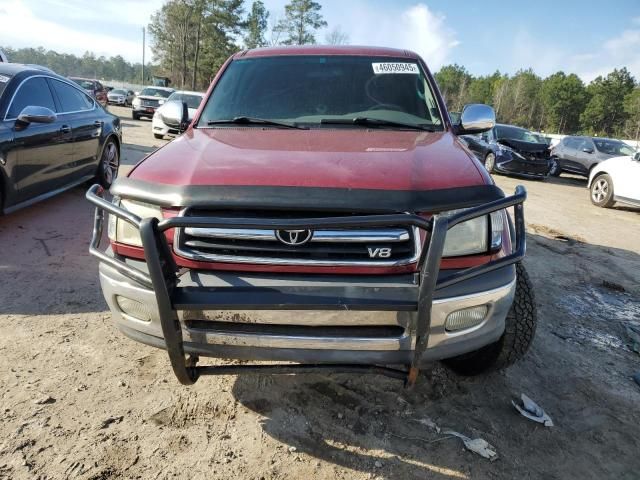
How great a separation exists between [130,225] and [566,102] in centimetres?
8327

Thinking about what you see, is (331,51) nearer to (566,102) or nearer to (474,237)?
(474,237)

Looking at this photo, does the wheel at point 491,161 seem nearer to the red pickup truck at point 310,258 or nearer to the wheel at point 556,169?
the wheel at point 556,169

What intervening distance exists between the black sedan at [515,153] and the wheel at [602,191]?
2925 millimetres

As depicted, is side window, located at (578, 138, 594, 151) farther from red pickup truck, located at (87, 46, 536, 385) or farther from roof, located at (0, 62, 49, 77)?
roof, located at (0, 62, 49, 77)

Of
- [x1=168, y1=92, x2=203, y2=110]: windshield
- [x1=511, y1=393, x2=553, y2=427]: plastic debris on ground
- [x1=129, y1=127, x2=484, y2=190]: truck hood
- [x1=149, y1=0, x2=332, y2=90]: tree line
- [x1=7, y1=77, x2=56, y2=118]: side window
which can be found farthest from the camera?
[x1=149, y1=0, x2=332, y2=90]: tree line

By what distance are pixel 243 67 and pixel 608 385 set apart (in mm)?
3216

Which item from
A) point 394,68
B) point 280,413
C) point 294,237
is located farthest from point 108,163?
point 294,237

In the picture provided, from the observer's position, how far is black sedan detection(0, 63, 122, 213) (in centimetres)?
434

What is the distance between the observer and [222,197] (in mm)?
1796

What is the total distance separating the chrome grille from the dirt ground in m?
0.93

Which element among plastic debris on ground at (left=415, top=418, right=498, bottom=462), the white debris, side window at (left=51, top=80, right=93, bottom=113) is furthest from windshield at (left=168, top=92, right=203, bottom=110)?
the white debris

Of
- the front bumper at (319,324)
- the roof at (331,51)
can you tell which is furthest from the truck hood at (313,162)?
the roof at (331,51)

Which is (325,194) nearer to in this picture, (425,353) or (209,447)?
(425,353)

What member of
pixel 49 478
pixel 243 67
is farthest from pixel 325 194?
pixel 243 67
